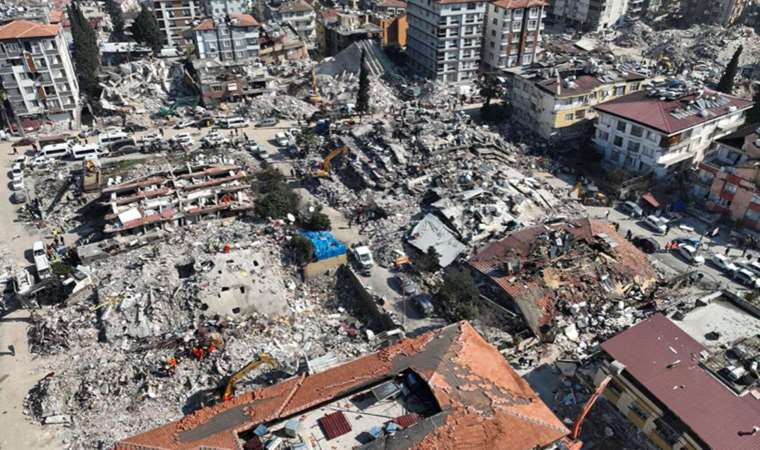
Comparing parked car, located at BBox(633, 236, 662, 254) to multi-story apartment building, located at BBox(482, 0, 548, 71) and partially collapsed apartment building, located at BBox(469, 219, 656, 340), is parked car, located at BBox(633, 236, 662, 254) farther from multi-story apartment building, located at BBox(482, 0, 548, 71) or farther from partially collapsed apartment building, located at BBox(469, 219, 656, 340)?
multi-story apartment building, located at BBox(482, 0, 548, 71)

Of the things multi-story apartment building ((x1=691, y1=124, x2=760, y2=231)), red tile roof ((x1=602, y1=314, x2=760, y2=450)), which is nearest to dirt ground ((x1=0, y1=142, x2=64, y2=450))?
red tile roof ((x1=602, y1=314, x2=760, y2=450))

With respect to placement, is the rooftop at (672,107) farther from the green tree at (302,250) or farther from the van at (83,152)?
the van at (83,152)

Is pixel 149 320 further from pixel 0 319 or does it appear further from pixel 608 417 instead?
pixel 608 417

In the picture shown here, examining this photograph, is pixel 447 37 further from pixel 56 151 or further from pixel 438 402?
pixel 438 402

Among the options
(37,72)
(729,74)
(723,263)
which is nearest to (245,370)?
(723,263)

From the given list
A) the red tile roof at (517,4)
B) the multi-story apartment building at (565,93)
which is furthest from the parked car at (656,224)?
the red tile roof at (517,4)

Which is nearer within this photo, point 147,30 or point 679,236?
point 679,236
